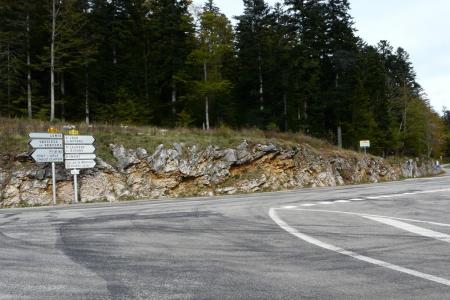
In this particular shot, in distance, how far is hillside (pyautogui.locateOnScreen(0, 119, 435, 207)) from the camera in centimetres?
2133

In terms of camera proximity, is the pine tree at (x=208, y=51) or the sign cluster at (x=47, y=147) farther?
Result: the pine tree at (x=208, y=51)

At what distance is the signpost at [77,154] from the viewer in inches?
822

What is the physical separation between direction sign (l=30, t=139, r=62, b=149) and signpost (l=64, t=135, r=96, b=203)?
402 mm

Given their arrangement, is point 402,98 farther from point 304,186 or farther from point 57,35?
point 57,35

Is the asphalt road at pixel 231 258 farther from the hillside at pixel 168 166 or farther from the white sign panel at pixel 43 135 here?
the hillside at pixel 168 166

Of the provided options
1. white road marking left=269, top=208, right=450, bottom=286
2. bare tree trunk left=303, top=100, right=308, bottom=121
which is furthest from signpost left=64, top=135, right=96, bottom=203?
bare tree trunk left=303, top=100, right=308, bottom=121

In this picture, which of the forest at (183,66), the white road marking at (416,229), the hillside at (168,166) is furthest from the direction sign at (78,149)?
the white road marking at (416,229)

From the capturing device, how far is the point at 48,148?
2028 cm

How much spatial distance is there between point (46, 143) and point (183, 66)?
2383 cm

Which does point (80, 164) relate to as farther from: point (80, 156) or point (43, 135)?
point (43, 135)

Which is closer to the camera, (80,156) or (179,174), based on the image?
(80,156)

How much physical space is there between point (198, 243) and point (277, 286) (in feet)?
9.60

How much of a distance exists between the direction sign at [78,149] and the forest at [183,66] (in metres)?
14.6

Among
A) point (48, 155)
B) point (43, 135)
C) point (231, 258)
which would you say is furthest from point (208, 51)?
point (231, 258)
